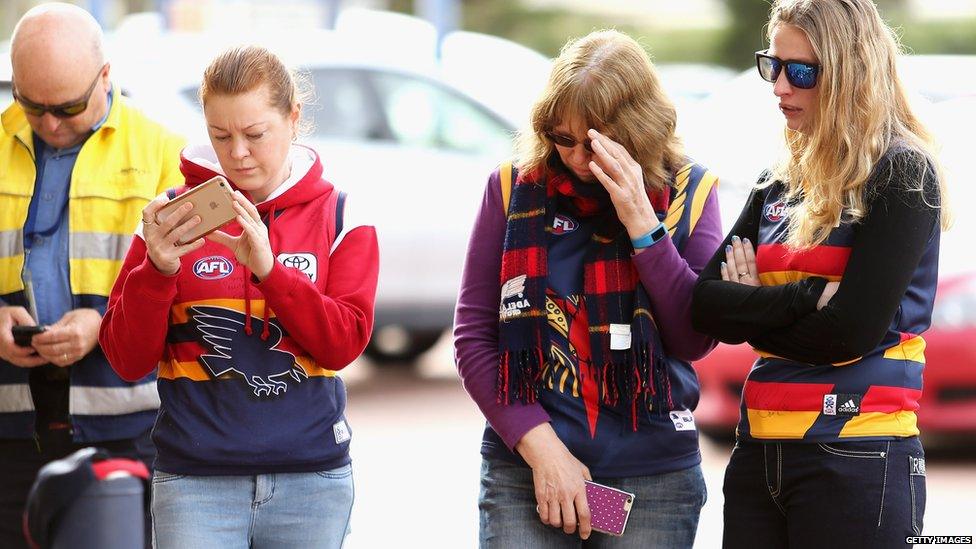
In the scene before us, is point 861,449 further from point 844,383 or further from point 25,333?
point 25,333

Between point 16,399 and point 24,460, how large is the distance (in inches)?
6.9

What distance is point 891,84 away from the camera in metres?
3.08

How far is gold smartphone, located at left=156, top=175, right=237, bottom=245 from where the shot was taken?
9.57 feet

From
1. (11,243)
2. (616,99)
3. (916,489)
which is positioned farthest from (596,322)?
(11,243)

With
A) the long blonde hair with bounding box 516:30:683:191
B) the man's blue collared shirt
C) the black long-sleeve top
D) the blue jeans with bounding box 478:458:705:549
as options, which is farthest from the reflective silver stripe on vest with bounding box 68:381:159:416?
the black long-sleeve top

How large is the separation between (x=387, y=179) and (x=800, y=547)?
5912mm

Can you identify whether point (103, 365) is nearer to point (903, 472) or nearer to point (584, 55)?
point (584, 55)

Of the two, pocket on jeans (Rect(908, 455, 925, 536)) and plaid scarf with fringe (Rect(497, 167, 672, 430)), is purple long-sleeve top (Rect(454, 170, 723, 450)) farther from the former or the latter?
pocket on jeans (Rect(908, 455, 925, 536))

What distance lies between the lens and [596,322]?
3.06 meters

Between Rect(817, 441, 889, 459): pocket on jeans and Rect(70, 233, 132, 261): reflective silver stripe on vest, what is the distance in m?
1.89

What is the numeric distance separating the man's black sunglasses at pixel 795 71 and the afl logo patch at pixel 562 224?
57cm

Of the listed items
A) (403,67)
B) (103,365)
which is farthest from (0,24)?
(103,365)

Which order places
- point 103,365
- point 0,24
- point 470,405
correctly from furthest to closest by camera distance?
point 0,24 < point 470,405 < point 103,365

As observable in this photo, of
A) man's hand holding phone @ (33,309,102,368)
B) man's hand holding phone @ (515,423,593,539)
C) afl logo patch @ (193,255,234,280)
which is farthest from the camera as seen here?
man's hand holding phone @ (33,309,102,368)
